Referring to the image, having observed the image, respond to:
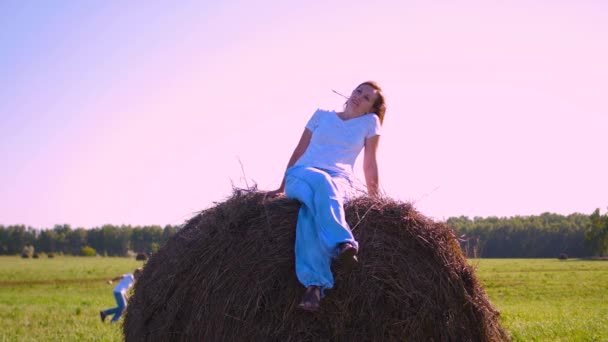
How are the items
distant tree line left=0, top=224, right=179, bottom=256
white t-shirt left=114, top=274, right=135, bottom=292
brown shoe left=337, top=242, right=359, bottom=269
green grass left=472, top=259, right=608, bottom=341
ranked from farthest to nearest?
distant tree line left=0, top=224, right=179, bottom=256 → white t-shirt left=114, top=274, right=135, bottom=292 → green grass left=472, top=259, right=608, bottom=341 → brown shoe left=337, top=242, right=359, bottom=269

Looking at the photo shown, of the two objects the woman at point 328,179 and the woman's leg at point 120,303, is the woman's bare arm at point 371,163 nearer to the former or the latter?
the woman at point 328,179

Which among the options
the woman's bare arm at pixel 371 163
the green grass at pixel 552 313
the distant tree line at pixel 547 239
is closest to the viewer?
the woman's bare arm at pixel 371 163

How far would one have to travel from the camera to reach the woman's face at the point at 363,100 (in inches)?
243

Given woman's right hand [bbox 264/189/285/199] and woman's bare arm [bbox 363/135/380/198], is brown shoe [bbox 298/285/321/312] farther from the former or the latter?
woman's bare arm [bbox 363/135/380/198]

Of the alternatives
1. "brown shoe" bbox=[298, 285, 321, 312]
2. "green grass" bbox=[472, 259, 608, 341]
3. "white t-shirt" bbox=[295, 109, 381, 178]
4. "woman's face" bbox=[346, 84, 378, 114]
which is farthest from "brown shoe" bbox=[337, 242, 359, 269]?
"woman's face" bbox=[346, 84, 378, 114]

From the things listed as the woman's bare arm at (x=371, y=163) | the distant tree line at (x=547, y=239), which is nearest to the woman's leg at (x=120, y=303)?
the woman's bare arm at (x=371, y=163)

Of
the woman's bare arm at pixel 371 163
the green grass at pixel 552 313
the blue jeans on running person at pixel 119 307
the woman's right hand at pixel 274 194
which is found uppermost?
the woman's bare arm at pixel 371 163

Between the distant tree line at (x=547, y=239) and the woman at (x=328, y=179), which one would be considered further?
the distant tree line at (x=547, y=239)

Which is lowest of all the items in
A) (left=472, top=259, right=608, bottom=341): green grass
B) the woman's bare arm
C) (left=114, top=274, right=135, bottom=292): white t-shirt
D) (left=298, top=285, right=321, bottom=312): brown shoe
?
(left=472, top=259, right=608, bottom=341): green grass

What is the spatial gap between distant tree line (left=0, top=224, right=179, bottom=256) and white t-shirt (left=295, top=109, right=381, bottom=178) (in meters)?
105

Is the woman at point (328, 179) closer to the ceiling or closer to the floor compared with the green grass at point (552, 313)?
closer to the ceiling

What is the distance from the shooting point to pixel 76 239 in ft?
407

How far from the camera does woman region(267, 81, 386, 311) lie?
5.00 meters

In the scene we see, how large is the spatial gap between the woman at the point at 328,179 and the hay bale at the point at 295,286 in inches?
6.7
